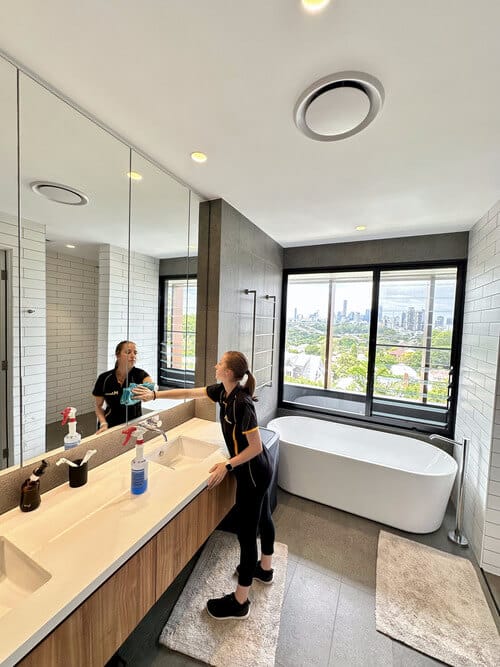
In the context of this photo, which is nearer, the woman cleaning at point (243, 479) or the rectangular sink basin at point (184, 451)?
the woman cleaning at point (243, 479)

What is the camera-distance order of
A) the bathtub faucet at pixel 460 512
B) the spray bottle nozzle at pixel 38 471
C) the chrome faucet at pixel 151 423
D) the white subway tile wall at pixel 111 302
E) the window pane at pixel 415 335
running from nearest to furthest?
the spray bottle nozzle at pixel 38 471 < the white subway tile wall at pixel 111 302 < the chrome faucet at pixel 151 423 < the bathtub faucet at pixel 460 512 < the window pane at pixel 415 335

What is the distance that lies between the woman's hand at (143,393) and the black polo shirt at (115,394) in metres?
0.04

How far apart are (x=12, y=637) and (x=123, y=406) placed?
1.08 meters

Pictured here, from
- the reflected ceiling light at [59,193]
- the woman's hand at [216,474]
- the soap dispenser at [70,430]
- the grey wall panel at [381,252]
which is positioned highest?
the grey wall panel at [381,252]

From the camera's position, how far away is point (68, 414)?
137 centimetres

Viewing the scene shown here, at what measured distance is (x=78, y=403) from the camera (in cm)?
142

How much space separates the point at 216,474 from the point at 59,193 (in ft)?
5.57

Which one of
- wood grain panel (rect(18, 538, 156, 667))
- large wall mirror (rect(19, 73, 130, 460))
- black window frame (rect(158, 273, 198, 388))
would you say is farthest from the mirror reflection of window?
wood grain panel (rect(18, 538, 156, 667))

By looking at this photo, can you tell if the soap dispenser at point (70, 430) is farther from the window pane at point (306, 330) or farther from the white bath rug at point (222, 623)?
the window pane at point (306, 330)

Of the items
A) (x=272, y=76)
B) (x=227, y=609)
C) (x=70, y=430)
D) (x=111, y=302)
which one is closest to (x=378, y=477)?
(x=227, y=609)

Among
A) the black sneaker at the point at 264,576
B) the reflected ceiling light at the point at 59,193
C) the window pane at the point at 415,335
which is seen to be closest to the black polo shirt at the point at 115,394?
the reflected ceiling light at the point at 59,193

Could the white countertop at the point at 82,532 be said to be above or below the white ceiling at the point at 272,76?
below

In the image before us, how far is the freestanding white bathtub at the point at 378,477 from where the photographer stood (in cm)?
218

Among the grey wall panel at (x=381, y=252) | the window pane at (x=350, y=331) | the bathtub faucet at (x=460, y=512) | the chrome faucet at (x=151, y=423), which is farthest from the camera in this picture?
the window pane at (x=350, y=331)
